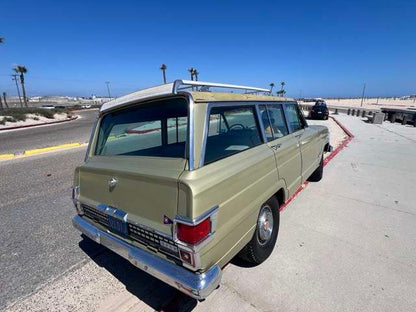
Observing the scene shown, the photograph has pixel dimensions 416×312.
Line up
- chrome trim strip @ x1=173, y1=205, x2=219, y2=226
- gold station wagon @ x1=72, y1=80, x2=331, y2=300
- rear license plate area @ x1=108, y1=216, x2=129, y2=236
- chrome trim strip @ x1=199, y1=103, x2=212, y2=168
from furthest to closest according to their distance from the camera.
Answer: rear license plate area @ x1=108, y1=216, x2=129, y2=236, chrome trim strip @ x1=199, y1=103, x2=212, y2=168, gold station wagon @ x1=72, y1=80, x2=331, y2=300, chrome trim strip @ x1=173, y1=205, x2=219, y2=226

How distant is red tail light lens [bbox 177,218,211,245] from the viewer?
1.68 metres

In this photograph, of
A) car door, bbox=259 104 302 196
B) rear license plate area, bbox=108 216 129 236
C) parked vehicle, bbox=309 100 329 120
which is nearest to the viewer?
rear license plate area, bbox=108 216 129 236

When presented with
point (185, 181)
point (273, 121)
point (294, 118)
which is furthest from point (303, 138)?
point (185, 181)

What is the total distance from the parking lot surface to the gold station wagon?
0.37 metres

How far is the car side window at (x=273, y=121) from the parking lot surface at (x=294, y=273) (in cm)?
141

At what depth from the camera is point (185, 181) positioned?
170 cm

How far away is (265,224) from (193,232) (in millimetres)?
1339

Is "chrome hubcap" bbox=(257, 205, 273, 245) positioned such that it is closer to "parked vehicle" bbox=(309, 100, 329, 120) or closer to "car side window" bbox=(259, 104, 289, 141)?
"car side window" bbox=(259, 104, 289, 141)

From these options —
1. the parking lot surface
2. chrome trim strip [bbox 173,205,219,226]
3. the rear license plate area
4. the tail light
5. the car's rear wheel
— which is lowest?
the parking lot surface

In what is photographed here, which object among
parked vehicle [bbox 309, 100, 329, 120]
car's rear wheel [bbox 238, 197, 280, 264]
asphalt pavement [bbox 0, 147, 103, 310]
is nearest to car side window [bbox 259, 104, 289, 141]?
car's rear wheel [bbox 238, 197, 280, 264]

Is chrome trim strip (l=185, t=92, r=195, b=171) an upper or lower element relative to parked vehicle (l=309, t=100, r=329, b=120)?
upper

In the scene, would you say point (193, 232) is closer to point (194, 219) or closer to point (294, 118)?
point (194, 219)

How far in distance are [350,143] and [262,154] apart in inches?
357

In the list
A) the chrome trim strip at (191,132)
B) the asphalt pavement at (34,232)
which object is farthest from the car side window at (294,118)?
the asphalt pavement at (34,232)
